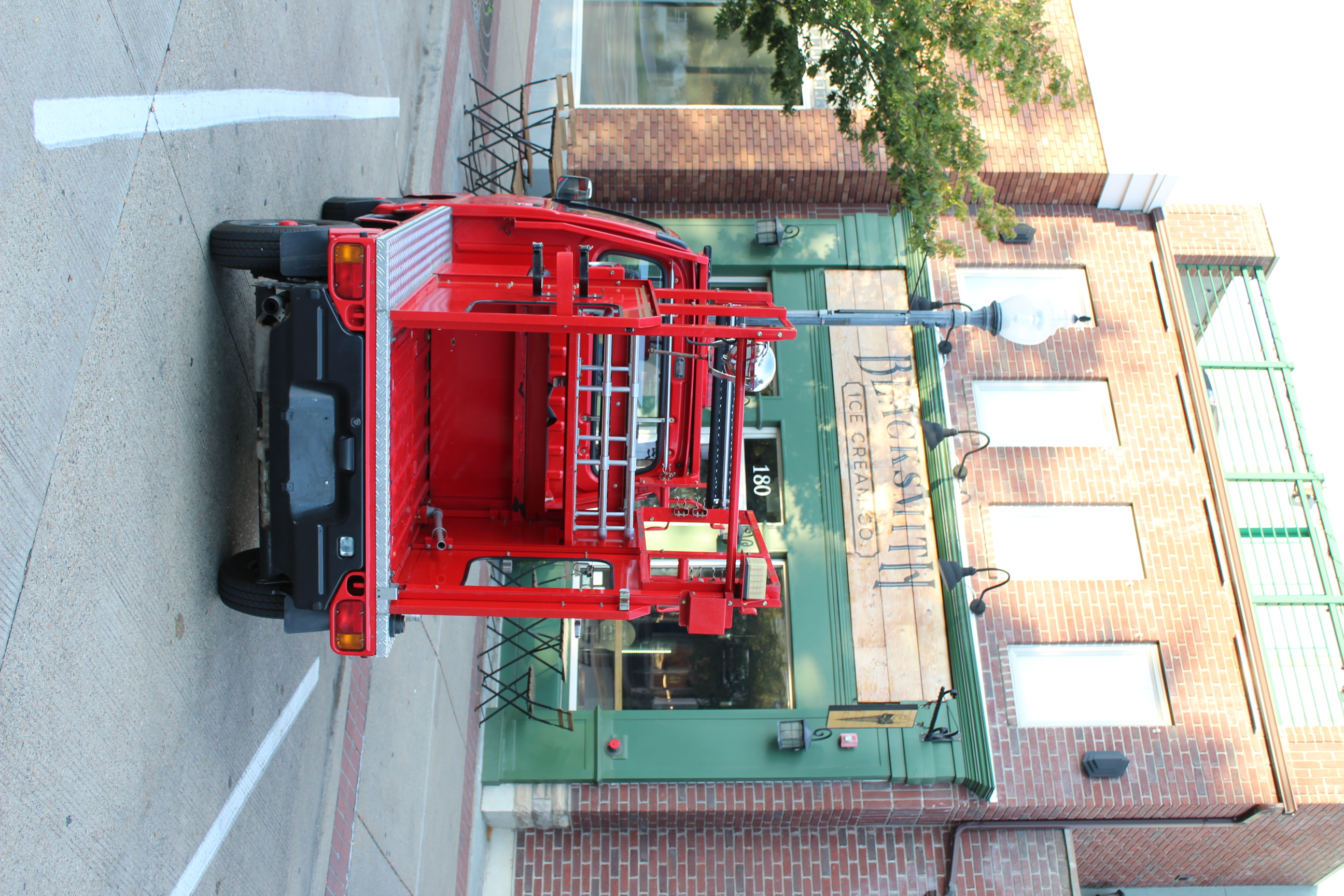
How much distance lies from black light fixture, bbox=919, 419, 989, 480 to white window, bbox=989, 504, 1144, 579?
0.73m

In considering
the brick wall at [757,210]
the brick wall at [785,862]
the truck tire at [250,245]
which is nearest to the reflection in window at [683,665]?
the brick wall at [785,862]

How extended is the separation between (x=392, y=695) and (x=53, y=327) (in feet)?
17.5

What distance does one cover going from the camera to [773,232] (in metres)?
13.8

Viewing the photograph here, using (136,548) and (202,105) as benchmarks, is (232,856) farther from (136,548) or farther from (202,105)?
(202,105)

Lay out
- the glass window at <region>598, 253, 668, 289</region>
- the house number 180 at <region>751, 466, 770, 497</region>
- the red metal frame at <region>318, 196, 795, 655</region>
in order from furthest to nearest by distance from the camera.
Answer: the house number 180 at <region>751, 466, 770, 497</region>
the glass window at <region>598, 253, 668, 289</region>
the red metal frame at <region>318, 196, 795, 655</region>

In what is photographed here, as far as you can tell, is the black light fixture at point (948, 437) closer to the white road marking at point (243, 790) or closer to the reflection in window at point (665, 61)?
the reflection in window at point (665, 61)

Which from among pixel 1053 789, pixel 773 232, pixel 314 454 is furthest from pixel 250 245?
pixel 1053 789

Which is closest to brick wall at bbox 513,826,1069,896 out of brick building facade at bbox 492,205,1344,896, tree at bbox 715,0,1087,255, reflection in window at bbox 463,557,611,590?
brick building facade at bbox 492,205,1344,896

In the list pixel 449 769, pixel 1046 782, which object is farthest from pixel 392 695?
pixel 1046 782

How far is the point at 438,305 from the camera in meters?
5.68

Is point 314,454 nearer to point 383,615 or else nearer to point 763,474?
point 383,615

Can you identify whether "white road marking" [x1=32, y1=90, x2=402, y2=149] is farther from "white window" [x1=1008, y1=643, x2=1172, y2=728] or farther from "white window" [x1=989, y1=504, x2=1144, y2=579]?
"white window" [x1=1008, y1=643, x2=1172, y2=728]

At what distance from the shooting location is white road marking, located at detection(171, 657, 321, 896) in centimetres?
500

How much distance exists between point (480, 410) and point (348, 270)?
190cm
